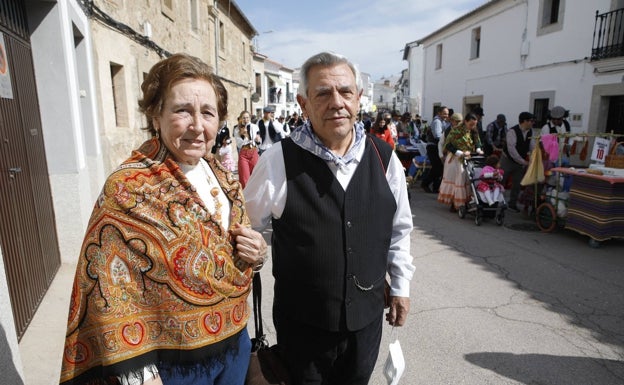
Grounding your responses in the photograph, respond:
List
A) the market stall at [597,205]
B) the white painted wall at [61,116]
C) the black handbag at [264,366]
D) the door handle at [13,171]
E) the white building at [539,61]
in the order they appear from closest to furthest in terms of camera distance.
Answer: the black handbag at [264,366] → the door handle at [13,171] → the white painted wall at [61,116] → the market stall at [597,205] → the white building at [539,61]

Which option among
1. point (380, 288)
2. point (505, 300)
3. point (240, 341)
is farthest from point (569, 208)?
point (240, 341)

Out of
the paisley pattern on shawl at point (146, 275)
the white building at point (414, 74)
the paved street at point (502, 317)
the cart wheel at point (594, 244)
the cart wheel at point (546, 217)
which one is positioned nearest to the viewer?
the paisley pattern on shawl at point (146, 275)

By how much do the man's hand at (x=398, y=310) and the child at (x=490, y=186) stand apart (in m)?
4.90

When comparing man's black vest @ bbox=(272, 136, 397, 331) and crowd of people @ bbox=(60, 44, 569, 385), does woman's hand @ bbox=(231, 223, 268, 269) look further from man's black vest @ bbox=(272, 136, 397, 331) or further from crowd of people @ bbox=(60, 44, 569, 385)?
man's black vest @ bbox=(272, 136, 397, 331)

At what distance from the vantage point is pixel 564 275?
13.8ft

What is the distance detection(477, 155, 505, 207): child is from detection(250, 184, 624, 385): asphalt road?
0.73m

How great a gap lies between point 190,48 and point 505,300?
10.7 metres

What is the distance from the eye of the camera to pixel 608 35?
9.68m

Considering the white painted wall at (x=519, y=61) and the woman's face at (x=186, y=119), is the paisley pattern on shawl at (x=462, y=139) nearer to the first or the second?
the white painted wall at (x=519, y=61)

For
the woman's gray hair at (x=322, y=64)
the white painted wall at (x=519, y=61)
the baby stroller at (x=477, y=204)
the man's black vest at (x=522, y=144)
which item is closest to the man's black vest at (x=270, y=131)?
the baby stroller at (x=477, y=204)

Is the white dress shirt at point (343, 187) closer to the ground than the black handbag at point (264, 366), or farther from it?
farther from it

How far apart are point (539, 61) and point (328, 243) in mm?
13783

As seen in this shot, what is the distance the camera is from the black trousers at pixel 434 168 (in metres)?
9.24

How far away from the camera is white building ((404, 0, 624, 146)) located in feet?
32.8
